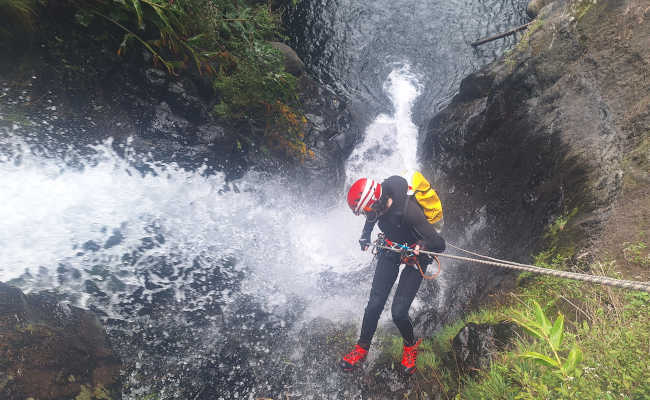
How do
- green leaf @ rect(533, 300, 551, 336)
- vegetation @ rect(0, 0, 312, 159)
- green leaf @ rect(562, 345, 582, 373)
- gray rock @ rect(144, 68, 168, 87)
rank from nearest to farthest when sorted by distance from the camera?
green leaf @ rect(562, 345, 582, 373)
green leaf @ rect(533, 300, 551, 336)
vegetation @ rect(0, 0, 312, 159)
gray rock @ rect(144, 68, 168, 87)

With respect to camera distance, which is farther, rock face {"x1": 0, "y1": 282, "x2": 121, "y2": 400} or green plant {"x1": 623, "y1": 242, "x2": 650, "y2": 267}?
rock face {"x1": 0, "y1": 282, "x2": 121, "y2": 400}

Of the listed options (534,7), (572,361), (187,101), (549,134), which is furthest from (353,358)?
(534,7)

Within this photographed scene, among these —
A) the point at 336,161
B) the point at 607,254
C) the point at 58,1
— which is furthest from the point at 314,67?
the point at 607,254

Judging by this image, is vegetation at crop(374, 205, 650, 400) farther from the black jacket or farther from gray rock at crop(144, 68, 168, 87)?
gray rock at crop(144, 68, 168, 87)

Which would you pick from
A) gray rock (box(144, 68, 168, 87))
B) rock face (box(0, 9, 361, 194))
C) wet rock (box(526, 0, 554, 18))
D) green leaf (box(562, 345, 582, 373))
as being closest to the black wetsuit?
green leaf (box(562, 345, 582, 373))

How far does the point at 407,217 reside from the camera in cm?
416

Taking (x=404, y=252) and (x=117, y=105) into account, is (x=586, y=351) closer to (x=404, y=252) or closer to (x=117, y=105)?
(x=404, y=252)

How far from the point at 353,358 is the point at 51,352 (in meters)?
3.90

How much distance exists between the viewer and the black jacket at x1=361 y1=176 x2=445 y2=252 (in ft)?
13.4

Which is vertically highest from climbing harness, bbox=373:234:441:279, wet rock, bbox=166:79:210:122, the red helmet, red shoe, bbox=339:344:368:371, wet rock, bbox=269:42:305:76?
wet rock, bbox=269:42:305:76

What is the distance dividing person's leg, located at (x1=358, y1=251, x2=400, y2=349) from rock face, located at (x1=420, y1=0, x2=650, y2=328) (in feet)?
4.94

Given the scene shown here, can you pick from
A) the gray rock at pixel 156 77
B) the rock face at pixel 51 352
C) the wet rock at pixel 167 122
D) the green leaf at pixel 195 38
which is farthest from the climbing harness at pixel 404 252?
the gray rock at pixel 156 77

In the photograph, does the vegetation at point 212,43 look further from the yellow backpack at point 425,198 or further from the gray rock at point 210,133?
the yellow backpack at point 425,198

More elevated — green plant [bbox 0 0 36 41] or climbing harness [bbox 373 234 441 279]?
green plant [bbox 0 0 36 41]
